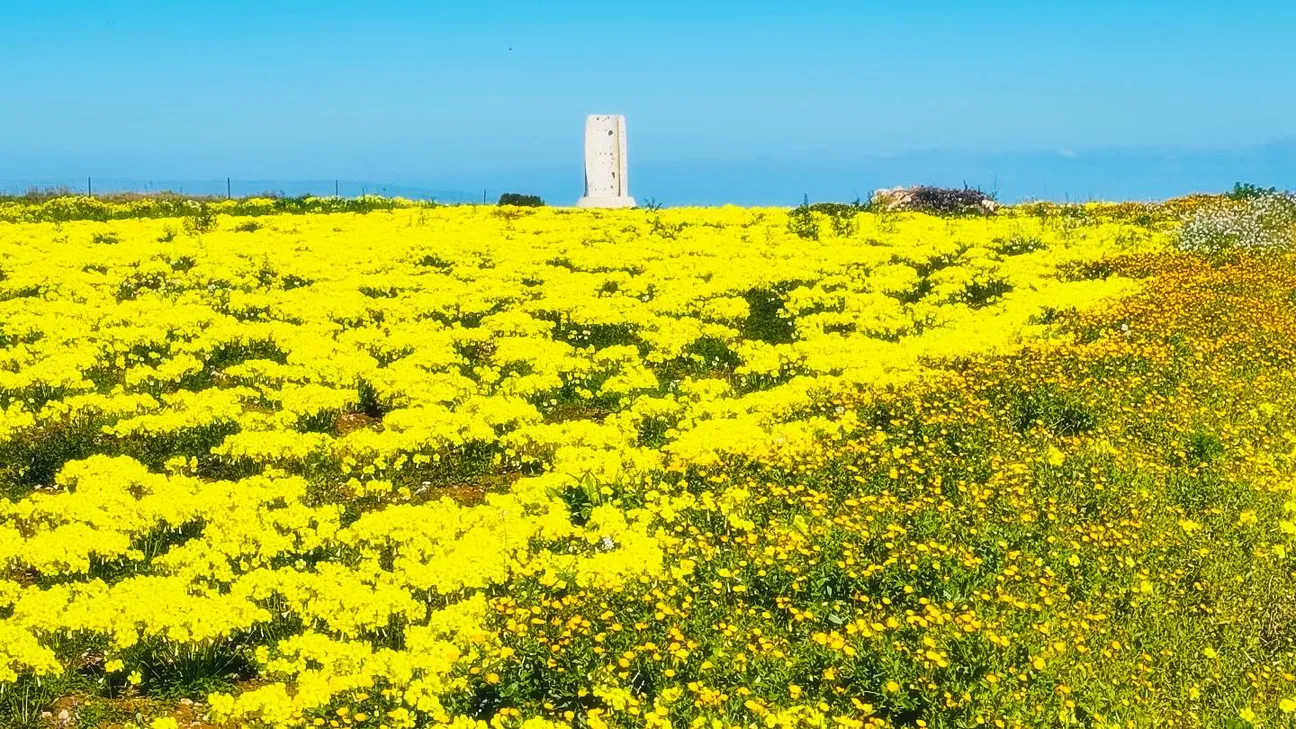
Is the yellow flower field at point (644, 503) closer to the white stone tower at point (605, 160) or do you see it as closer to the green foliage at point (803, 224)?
the green foliage at point (803, 224)

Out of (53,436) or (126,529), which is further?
(53,436)

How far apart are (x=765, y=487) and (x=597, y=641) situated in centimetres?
386

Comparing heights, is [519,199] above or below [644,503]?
above

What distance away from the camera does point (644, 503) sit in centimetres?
1237

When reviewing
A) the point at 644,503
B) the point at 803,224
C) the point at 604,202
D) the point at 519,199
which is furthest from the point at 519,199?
the point at 644,503

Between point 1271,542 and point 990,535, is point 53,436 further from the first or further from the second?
point 1271,542

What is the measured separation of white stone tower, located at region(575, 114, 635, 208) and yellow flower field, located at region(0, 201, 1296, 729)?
26.1 m

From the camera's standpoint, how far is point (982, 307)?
906 inches

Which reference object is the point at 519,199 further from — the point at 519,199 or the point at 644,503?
the point at 644,503

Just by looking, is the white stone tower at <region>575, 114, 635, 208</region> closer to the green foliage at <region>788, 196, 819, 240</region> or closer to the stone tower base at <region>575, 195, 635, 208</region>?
the stone tower base at <region>575, 195, 635, 208</region>

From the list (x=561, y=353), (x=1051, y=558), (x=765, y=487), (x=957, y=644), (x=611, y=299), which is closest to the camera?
(x=957, y=644)

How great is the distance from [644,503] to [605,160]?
3938 cm

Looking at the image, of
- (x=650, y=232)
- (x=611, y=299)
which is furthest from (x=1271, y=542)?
(x=650, y=232)

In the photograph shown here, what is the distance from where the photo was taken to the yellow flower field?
866 cm
